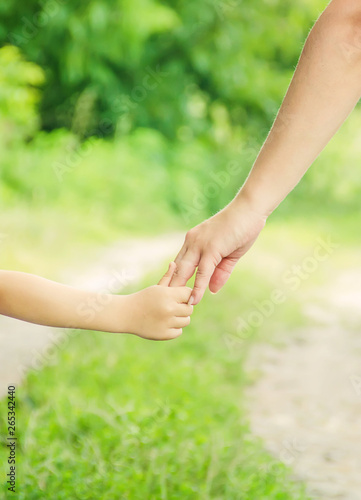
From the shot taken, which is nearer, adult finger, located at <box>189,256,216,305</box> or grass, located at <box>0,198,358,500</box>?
adult finger, located at <box>189,256,216,305</box>

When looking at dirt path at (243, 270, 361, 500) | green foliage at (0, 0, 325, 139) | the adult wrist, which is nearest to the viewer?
the adult wrist

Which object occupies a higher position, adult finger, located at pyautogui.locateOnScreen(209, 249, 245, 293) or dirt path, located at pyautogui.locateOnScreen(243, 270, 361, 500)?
dirt path, located at pyautogui.locateOnScreen(243, 270, 361, 500)

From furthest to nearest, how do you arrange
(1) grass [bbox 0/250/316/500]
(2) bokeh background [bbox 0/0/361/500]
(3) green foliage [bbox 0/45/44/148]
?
(3) green foliage [bbox 0/45/44/148] → (2) bokeh background [bbox 0/0/361/500] → (1) grass [bbox 0/250/316/500]

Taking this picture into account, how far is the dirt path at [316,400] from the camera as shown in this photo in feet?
9.94

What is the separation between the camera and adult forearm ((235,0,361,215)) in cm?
148

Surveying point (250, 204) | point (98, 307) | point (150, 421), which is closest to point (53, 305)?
point (98, 307)

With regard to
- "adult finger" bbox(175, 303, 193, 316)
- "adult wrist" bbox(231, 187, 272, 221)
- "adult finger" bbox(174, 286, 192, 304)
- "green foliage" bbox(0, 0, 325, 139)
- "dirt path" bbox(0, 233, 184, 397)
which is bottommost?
"adult finger" bbox(175, 303, 193, 316)

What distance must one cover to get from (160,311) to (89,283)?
325 cm

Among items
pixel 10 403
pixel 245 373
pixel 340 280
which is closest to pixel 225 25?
pixel 340 280

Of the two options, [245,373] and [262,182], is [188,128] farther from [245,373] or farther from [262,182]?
[262,182]

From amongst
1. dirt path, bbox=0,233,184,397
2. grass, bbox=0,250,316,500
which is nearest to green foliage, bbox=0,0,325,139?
dirt path, bbox=0,233,184,397

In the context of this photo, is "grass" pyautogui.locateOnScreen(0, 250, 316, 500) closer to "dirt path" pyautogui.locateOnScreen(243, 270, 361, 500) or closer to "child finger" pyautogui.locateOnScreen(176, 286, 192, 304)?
"dirt path" pyautogui.locateOnScreen(243, 270, 361, 500)

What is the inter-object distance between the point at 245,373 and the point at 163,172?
14.8ft

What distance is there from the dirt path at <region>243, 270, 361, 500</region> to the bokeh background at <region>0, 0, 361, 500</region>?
16 cm
